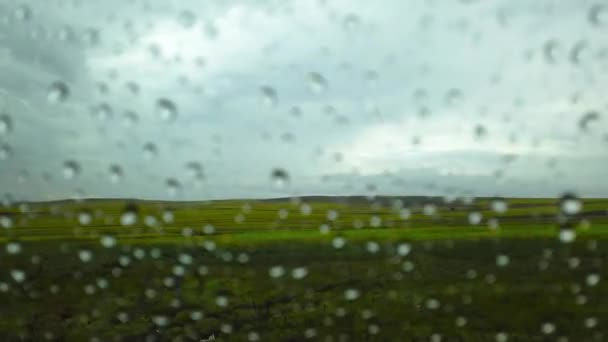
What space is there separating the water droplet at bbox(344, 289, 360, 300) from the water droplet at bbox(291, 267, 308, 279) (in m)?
1.76

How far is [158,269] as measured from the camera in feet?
38.9

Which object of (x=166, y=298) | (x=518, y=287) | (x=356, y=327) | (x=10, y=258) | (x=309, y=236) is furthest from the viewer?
(x=309, y=236)

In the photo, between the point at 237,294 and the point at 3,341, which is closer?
A: the point at 3,341

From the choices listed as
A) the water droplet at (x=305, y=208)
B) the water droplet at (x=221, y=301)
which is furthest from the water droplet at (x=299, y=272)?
the water droplet at (x=221, y=301)

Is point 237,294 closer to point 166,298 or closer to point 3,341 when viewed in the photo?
point 166,298

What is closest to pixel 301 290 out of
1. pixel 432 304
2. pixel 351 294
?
pixel 351 294

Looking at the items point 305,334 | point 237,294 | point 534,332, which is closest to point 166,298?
→ point 237,294

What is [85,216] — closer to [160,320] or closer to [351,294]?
[160,320]

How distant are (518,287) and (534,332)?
3089 millimetres

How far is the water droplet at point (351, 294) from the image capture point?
29.0 ft

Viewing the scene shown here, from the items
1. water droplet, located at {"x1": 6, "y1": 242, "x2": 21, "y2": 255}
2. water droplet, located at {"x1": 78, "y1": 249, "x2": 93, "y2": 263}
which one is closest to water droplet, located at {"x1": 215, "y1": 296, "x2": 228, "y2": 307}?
water droplet, located at {"x1": 78, "y1": 249, "x2": 93, "y2": 263}

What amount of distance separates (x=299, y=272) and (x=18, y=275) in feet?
20.1

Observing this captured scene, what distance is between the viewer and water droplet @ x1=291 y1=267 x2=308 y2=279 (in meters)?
11.1

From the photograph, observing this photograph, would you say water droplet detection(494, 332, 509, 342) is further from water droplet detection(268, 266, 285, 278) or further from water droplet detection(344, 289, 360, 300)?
water droplet detection(268, 266, 285, 278)
